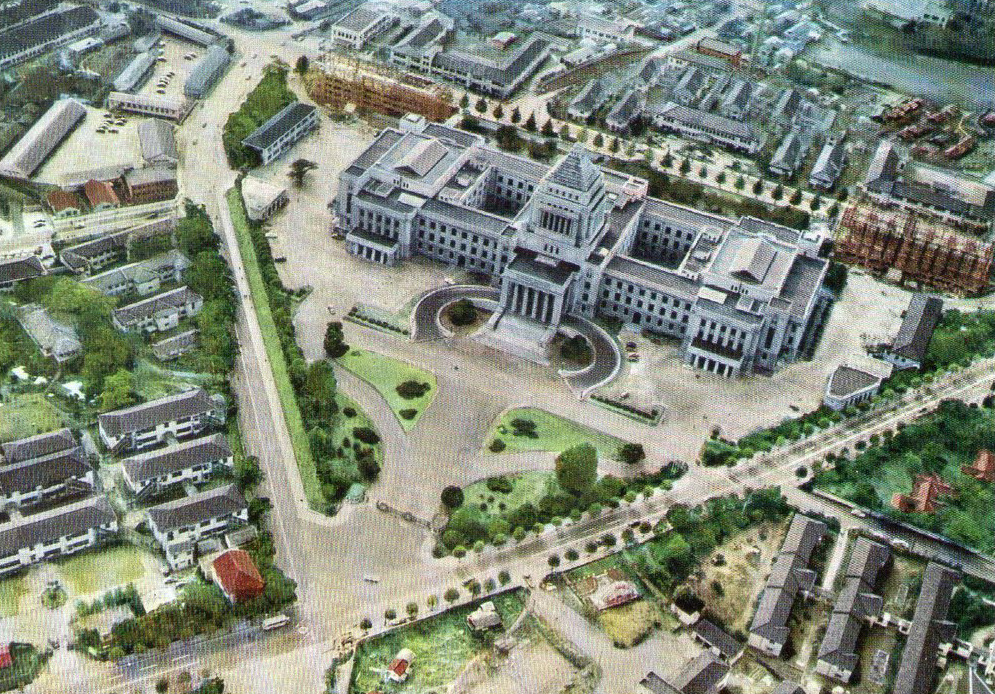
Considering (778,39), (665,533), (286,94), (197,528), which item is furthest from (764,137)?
(197,528)

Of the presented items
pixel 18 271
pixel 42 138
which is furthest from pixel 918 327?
pixel 42 138

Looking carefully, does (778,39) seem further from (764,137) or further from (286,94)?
(286,94)

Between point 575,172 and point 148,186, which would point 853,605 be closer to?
point 575,172

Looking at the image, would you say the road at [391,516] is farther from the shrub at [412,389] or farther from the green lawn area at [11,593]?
the green lawn area at [11,593]

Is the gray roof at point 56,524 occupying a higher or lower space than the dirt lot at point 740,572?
higher

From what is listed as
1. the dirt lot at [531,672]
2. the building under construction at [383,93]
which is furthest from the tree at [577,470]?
the building under construction at [383,93]
